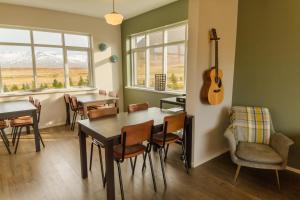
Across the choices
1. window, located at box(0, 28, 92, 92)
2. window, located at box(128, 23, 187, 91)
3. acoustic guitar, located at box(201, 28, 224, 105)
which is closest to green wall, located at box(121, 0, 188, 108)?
window, located at box(128, 23, 187, 91)

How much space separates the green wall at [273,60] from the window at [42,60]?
400cm

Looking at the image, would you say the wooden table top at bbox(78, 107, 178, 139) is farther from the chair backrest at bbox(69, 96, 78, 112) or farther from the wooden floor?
the chair backrest at bbox(69, 96, 78, 112)

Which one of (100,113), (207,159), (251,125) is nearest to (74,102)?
(100,113)

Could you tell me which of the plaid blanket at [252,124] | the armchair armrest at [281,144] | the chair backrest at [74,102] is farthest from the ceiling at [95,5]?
the armchair armrest at [281,144]

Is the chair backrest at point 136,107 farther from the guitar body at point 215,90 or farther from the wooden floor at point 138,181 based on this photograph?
the guitar body at point 215,90

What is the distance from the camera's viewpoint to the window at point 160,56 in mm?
4359

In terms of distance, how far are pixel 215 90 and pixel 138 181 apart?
5.23 ft

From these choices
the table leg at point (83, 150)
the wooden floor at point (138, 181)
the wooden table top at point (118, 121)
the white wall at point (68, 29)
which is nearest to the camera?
the wooden table top at point (118, 121)

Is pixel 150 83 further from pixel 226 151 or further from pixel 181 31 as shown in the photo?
pixel 226 151

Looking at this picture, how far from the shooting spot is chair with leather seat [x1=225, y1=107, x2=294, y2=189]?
227cm

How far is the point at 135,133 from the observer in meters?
2.01

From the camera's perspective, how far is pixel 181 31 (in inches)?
169

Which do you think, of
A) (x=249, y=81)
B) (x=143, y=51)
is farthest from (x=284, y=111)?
(x=143, y=51)

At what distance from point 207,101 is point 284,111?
3.40ft
